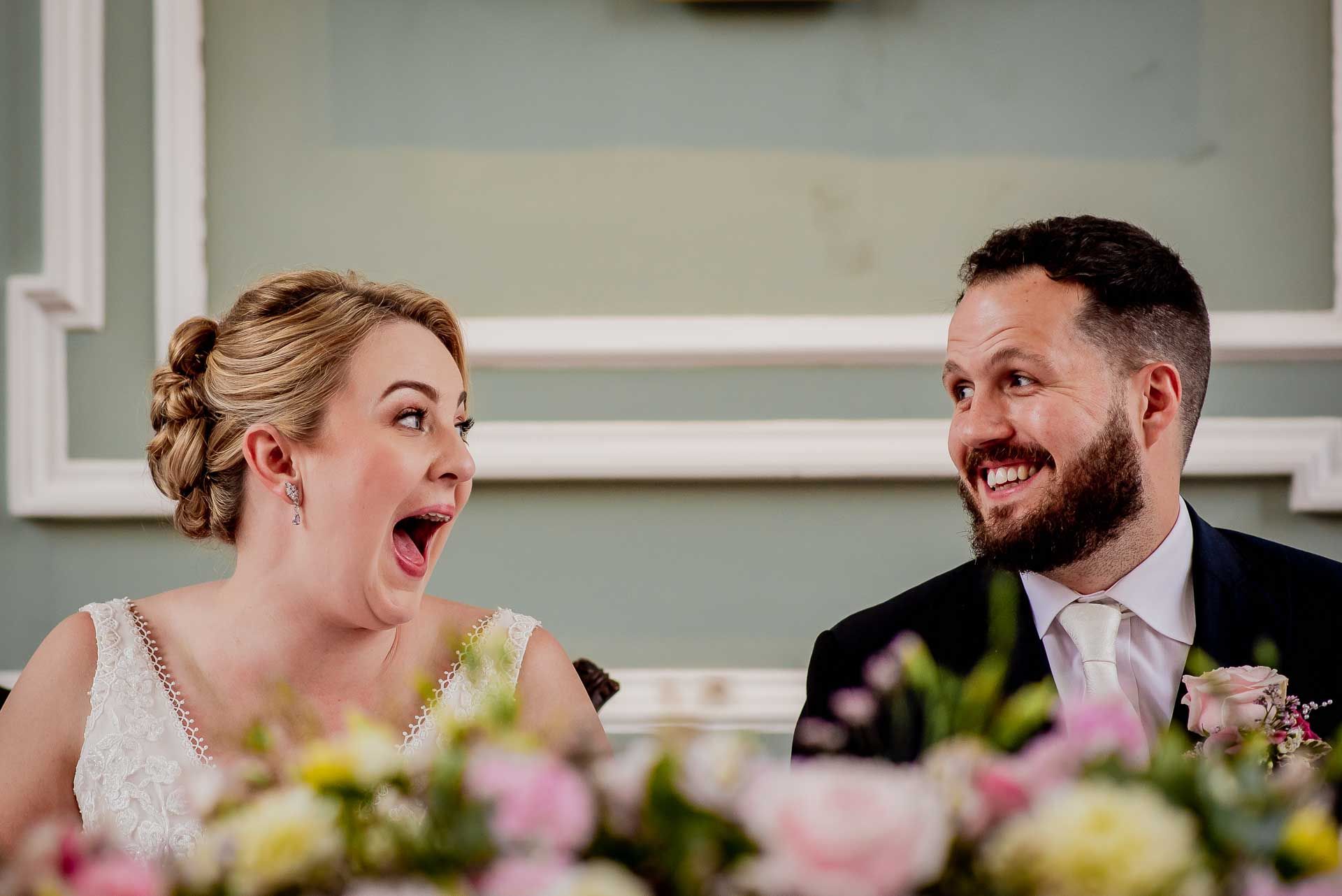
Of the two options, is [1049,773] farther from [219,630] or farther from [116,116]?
[116,116]

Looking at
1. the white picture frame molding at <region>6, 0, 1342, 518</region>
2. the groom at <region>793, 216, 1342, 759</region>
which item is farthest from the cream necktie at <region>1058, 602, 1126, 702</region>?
the white picture frame molding at <region>6, 0, 1342, 518</region>

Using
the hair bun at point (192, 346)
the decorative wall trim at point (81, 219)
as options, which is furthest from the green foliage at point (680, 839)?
the decorative wall trim at point (81, 219)

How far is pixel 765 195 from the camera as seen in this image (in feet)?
7.60

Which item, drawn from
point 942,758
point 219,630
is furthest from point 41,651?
point 942,758

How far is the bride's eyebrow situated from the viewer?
1.79 m

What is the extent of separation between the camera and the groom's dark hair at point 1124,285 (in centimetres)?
180

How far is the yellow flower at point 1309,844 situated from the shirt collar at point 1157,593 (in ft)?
3.85

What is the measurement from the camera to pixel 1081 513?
68.4 inches

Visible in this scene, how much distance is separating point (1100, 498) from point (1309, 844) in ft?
3.78

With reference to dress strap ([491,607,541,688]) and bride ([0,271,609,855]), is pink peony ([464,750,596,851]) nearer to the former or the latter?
bride ([0,271,609,855])

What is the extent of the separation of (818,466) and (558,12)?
3.20 feet

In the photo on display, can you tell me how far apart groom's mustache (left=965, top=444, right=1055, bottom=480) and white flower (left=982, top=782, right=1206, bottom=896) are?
118 centimetres

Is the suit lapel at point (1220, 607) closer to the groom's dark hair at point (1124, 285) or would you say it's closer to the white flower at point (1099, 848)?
the groom's dark hair at point (1124, 285)

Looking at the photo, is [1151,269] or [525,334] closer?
[1151,269]
